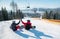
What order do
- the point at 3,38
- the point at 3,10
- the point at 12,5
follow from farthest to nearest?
the point at 3,10 < the point at 12,5 < the point at 3,38

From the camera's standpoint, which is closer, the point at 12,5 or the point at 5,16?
the point at 12,5

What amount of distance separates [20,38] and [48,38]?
61.3 inches

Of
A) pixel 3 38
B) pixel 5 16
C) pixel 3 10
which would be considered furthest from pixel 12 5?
pixel 3 38

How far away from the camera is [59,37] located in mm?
8648

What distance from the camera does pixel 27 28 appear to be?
38.2ft

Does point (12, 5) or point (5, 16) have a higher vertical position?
point (12, 5)

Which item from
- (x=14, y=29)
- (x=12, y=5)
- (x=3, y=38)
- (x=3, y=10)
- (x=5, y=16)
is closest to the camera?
(x=3, y=38)

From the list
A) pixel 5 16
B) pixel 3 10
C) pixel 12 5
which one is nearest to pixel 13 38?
pixel 12 5

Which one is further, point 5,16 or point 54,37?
point 5,16

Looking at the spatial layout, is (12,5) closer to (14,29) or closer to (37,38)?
(14,29)

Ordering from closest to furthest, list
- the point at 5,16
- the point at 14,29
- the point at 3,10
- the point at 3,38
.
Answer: the point at 3,38, the point at 14,29, the point at 5,16, the point at 3,10

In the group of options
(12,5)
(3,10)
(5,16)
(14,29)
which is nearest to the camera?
(14,29)

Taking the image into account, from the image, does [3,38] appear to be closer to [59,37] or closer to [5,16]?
[59,37]

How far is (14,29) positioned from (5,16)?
29662 millimetres
